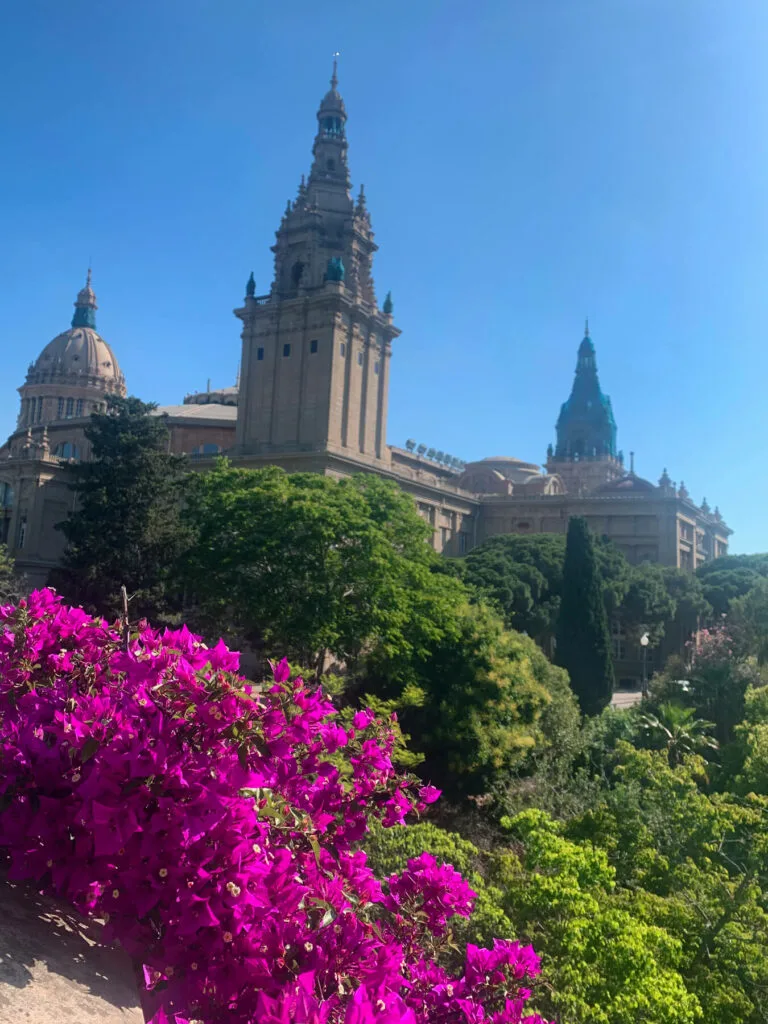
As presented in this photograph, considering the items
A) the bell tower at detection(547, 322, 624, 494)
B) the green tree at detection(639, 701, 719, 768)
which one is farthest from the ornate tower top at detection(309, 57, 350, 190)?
the bell tower at detection(547, 322, 624, 494)

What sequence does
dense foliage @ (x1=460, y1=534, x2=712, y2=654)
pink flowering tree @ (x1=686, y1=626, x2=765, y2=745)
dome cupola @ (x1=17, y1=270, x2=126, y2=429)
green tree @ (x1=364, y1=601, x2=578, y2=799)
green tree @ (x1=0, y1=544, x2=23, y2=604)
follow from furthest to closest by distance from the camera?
dome cupola @ (x1=17, y1=270, x2=126, y2=429), dense foliage @ (x1=460, y1=534, x2=712, y2=654), green tree @ (x1=0, y1=544, x2=23, y2=604), pink flowering tree @ (x1=686, y1=626, x2=765, y2=745), green tree @ (x1=364, y1=601, x2=578, y2=799)

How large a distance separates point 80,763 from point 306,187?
5986cm

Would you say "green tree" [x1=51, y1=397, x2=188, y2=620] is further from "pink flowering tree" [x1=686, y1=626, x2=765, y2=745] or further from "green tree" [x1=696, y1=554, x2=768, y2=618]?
"green tree" [x1=696, y1=554, x2=768, y2=618]

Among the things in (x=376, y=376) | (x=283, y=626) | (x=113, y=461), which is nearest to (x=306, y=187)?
(x=376, y=376)

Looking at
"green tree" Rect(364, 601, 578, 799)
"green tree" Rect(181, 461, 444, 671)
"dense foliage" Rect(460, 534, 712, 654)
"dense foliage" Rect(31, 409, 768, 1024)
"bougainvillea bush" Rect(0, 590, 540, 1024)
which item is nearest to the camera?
"bougainvillea bush" Rect(0, 590, 540, 1024)

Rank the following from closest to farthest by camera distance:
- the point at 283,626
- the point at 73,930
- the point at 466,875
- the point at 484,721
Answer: the point at 73,930, the point at 466,875, the point at 484,721, the point at 283,626

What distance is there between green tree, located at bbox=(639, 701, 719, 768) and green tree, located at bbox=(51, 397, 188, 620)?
18.8 m

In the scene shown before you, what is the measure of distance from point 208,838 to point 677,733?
2272 centimetres

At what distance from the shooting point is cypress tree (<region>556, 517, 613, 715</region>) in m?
36.1

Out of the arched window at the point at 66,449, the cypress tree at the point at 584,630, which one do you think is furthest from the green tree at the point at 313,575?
the arched window at the point at 66,449

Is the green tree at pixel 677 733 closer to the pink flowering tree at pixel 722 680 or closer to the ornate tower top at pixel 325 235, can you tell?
the pink flowering tree at pixel 722 680

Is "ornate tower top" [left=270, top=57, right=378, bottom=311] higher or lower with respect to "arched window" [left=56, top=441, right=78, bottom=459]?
higher

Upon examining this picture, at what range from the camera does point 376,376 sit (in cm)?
5881

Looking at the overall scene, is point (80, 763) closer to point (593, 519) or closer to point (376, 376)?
point (376, 376)
